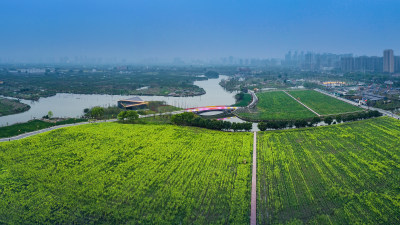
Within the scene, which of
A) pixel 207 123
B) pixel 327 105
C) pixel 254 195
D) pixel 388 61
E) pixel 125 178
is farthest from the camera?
pixel 388 61

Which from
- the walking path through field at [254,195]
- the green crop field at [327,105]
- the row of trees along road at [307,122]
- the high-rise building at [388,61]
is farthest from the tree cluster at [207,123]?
the high-rise building at [388,61]

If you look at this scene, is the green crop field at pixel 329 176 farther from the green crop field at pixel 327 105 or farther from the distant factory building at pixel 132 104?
the distant factory building at pixel 132 104

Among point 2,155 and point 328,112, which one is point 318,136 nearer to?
point 328,112

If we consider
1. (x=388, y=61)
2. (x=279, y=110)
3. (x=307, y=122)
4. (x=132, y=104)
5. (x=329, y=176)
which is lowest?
(x=329, y=176)

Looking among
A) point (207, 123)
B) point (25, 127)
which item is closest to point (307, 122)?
point (207, 123)

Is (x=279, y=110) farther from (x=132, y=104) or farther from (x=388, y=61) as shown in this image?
(x=388, y=61)

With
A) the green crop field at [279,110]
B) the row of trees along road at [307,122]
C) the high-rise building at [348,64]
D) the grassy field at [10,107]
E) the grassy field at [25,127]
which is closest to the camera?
the grassy field at [25,127]

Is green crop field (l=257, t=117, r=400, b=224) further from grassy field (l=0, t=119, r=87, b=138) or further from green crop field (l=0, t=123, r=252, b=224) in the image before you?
grassy field (l=0, t=119, r=87, b=138)
